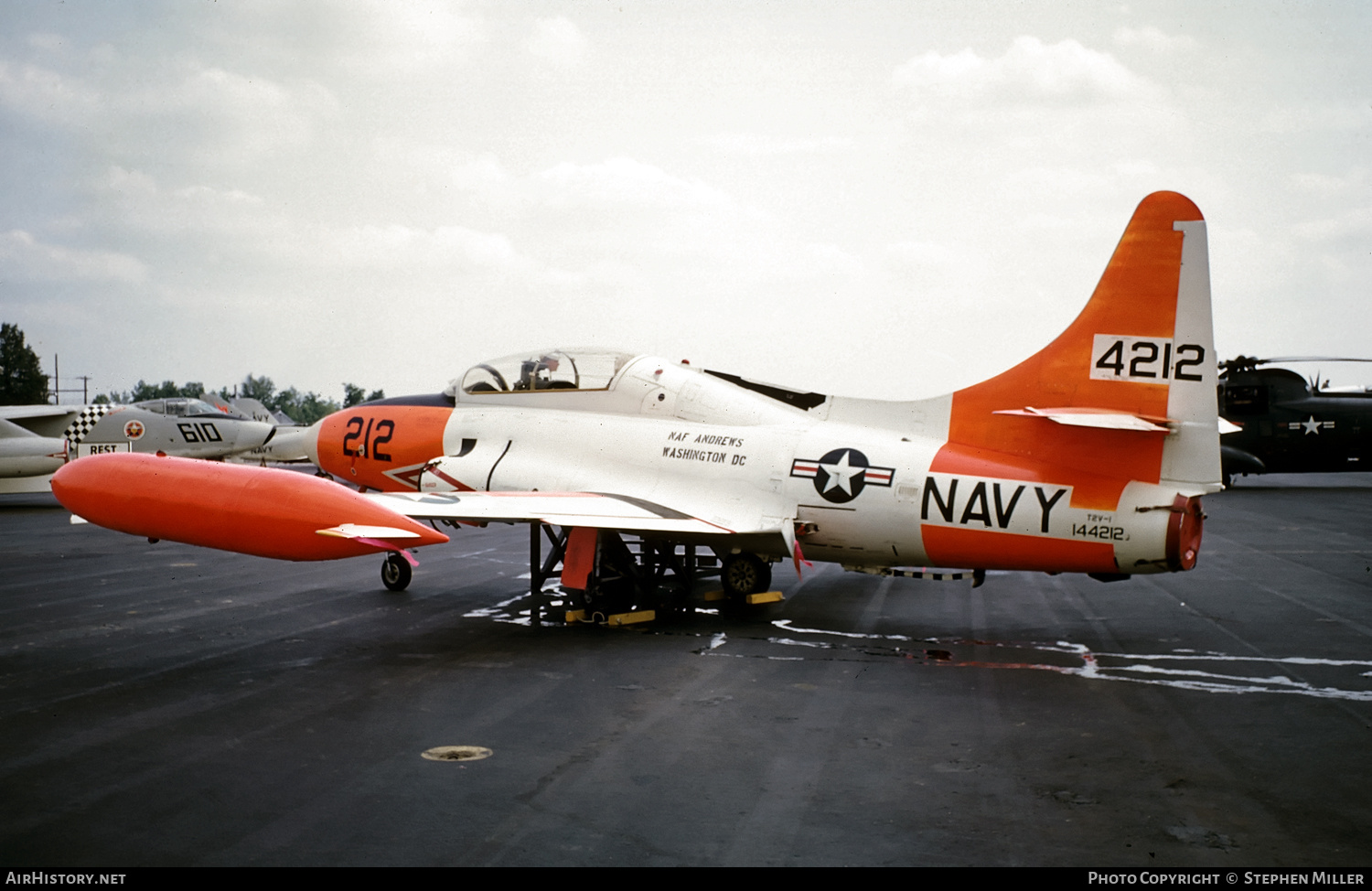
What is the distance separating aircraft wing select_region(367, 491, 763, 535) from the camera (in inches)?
400

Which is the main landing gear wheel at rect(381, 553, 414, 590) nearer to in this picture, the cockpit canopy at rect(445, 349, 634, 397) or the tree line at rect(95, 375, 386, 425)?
the cockpit canopy at rect(445, 349, 634, 397)

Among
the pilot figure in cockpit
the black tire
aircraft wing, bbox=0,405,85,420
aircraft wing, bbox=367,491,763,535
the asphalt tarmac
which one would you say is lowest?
the asphalt tarmac

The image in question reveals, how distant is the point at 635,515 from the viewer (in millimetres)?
10727

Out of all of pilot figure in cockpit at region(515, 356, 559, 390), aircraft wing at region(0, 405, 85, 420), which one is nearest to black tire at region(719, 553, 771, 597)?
pilot figure in cockpit at region(515, 356, 559, 390)

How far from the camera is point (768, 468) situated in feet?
36.2

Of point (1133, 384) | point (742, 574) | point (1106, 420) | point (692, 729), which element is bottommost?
point (692, 729)

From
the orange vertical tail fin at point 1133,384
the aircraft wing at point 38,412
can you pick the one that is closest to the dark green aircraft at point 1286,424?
the orange vertical tail fin at point 1133,384

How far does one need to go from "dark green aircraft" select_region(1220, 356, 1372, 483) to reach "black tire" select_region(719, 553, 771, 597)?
23.3 metres

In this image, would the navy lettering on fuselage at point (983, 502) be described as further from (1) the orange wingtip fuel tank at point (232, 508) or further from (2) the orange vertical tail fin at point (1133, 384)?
(1) the orange wingtip fuel tank at point (232, 508)

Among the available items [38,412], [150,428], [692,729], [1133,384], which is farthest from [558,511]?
[38,412]

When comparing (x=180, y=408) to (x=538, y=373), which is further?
(x=180, y=408)

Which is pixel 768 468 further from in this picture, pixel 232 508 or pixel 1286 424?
pixel 1286 424

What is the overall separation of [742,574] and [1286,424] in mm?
25722
